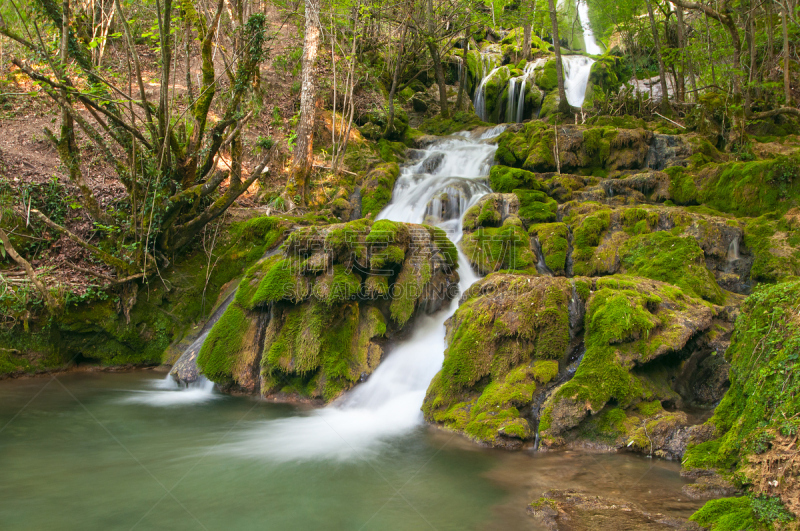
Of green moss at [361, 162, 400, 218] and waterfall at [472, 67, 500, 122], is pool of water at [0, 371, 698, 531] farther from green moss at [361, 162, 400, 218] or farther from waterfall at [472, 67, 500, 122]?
waterfall at [472, 67, 500, 122]

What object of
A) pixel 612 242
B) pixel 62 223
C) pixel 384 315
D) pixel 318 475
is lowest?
pixel 318 475

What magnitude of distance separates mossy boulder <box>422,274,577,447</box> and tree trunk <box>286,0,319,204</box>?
22.9 feet

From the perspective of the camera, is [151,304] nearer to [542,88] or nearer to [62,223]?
[62,223]

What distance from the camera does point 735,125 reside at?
13.4 meters

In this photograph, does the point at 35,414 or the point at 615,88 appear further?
the point at 615,88

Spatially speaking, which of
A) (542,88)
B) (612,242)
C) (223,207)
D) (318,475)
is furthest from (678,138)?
(318,475)

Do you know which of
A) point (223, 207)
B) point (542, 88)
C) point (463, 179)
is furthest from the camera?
point (542, 88)

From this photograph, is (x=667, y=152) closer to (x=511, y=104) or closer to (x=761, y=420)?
(x=511, y=104)

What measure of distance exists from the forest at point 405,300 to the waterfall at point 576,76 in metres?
6.00

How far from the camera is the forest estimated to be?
4.76 metres

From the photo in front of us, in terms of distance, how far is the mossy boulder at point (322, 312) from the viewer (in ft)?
26.7

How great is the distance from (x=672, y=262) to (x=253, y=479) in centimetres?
750

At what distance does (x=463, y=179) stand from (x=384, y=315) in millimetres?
6094

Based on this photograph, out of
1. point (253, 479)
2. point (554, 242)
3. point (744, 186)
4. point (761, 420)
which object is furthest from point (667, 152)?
point (253, 479)
